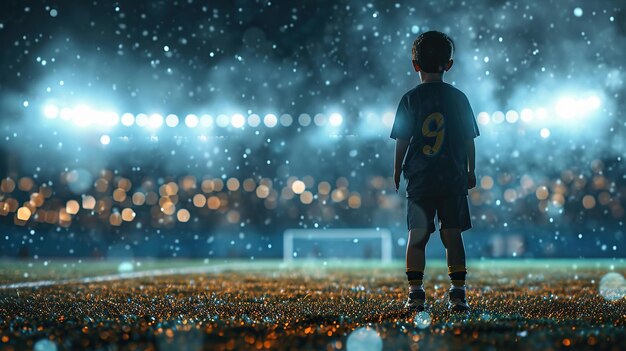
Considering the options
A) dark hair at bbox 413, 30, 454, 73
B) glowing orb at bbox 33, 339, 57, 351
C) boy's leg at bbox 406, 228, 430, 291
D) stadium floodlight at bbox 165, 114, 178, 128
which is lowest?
glowing orb at bbox 33, 339, 57, 351

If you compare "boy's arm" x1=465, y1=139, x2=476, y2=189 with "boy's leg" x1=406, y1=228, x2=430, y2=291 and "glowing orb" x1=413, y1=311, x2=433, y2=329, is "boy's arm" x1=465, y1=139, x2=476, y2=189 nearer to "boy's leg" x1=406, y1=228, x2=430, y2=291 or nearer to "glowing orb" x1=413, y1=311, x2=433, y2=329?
"boy's leg" x1=406, y1=228, x2=430, y2=291

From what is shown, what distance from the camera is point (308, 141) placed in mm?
25625

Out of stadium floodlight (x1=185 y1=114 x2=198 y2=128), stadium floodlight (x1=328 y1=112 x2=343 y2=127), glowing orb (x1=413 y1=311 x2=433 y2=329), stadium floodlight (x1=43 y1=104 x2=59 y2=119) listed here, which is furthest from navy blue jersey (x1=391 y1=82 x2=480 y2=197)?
stadium floodlight (x1=43 y1=104 x2=59 y2=119)

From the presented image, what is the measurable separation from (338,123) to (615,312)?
Answer: 517 inches

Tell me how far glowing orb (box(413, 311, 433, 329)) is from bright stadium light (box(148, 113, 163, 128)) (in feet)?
46.3

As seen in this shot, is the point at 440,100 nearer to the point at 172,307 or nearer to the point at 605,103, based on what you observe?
the point at 172,307

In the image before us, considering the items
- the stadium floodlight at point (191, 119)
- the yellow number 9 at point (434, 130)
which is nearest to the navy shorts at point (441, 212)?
the yellow number 9 at point (434, 130)

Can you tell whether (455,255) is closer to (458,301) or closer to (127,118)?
(458,301)

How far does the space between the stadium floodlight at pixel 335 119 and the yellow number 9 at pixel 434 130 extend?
12324 millimetres

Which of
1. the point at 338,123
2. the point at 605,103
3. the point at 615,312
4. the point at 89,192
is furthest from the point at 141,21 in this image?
the point at 89,192

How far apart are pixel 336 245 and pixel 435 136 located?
16.7 m

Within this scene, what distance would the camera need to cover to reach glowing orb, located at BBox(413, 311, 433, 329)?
246cm

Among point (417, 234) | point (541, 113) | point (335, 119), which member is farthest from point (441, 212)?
point (541, 113)

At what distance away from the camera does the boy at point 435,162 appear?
10.5 feet
